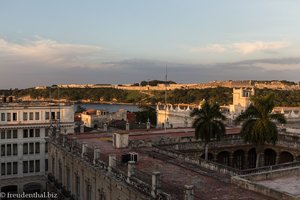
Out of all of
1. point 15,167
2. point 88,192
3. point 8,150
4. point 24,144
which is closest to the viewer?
point 88,192

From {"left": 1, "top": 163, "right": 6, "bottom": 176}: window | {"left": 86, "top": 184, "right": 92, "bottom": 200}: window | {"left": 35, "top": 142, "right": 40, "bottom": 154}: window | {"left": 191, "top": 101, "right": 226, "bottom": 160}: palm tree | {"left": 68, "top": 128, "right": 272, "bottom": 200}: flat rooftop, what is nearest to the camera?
{"left": 68, "top": 128, "right": 272, "bottom": 200}: flat rooftop

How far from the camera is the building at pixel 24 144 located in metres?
58.1

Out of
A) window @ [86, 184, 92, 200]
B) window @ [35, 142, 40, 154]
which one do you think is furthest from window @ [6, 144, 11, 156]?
window @ [86, 184, 92, 200]

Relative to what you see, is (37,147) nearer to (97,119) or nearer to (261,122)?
(261,122)

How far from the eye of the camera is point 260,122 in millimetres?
37906

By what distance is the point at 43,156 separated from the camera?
60594 mm

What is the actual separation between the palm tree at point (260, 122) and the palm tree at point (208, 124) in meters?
2.21

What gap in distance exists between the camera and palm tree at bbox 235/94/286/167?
37.8 meters

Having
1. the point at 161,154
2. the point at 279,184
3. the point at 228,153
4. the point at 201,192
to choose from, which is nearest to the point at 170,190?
the point at 201,192

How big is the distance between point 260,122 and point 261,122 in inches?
3.6

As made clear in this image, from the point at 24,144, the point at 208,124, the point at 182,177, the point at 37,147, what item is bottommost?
the point at 37,147

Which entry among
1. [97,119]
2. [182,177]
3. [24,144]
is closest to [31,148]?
[24,144]

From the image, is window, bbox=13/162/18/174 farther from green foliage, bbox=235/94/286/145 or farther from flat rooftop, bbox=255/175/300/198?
flat rooftop, bbox=255/175/300/198

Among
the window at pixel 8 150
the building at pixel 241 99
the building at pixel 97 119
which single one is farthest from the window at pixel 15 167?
the building at pixel 97 119
